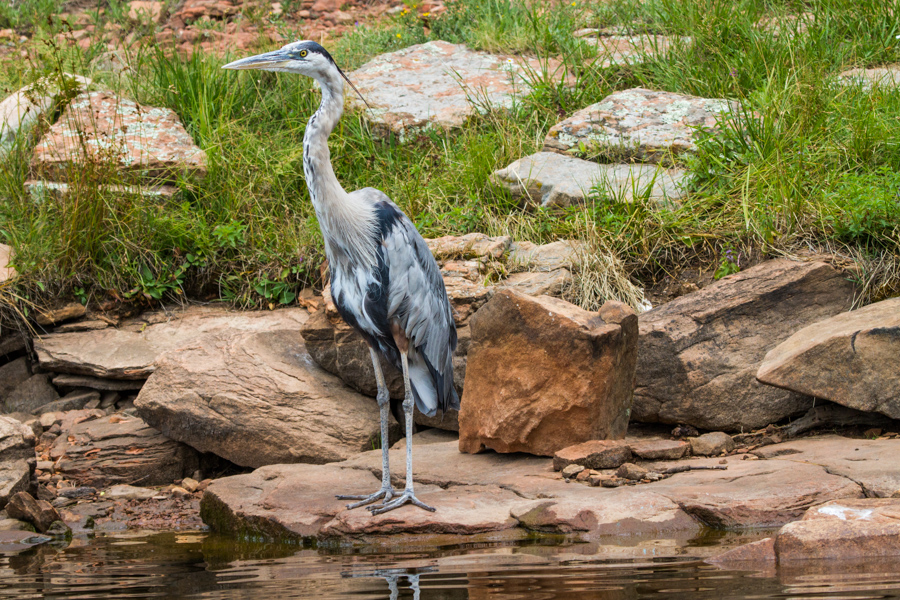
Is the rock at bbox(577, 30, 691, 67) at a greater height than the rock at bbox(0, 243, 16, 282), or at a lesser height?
greater

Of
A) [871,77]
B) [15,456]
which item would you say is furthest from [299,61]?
[871,77]

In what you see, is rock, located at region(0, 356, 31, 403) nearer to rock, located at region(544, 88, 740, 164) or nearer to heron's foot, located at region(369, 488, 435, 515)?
heron's foot, located at region(369, 488, 435, 515)

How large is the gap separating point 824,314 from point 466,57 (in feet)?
16.1

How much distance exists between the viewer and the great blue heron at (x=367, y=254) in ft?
13.6

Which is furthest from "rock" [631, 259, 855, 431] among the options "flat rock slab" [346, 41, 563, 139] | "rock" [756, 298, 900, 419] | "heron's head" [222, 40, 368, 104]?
"flat rock slab" [346, 41, 563, 139]

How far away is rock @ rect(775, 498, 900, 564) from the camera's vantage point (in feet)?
9.02

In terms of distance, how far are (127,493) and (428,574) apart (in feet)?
9.51

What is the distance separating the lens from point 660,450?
427 centimetres

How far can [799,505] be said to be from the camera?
337 cm

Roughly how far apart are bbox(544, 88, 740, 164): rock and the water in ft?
13.4

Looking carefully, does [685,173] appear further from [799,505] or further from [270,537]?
[270,537]

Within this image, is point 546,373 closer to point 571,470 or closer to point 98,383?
point 571,470

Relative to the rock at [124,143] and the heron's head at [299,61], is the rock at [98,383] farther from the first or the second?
the heron's head at [299,61]

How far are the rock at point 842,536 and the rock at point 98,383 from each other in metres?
4.63
